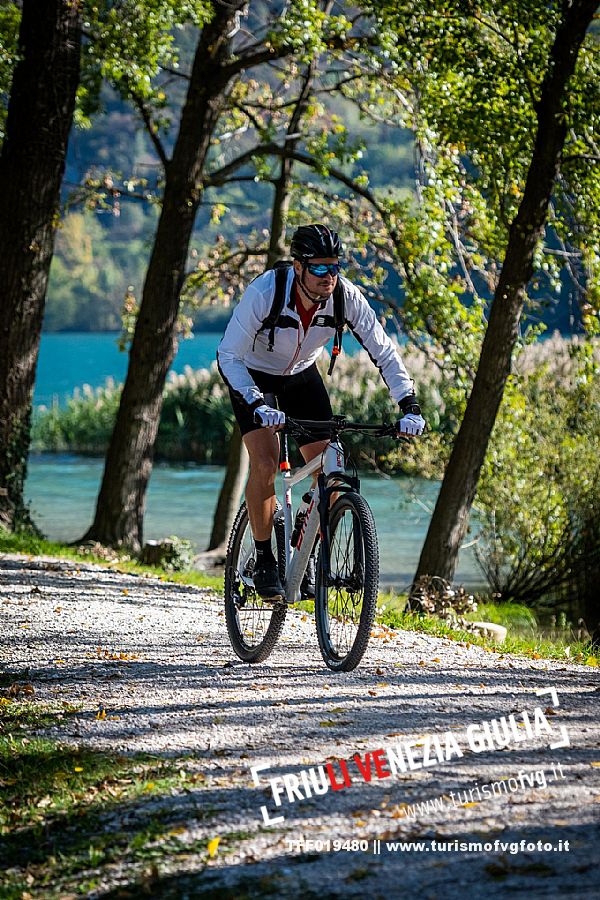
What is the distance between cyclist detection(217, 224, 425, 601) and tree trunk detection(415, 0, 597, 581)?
451cm

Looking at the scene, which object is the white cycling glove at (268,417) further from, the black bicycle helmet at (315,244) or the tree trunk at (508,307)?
the tree trunk at (508,307)

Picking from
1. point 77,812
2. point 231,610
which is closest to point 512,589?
point 231,610

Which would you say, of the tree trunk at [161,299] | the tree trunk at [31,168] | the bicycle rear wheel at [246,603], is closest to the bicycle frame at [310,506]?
the bicycle rear wheel at [246,603]

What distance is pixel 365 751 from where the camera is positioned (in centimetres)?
479

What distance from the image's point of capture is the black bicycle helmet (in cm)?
583

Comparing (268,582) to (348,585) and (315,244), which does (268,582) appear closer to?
(348,585)

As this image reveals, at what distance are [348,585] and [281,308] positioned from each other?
1385mm

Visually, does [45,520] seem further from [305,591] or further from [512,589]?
[305,591]

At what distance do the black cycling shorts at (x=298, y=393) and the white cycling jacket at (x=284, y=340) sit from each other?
0.14 feet

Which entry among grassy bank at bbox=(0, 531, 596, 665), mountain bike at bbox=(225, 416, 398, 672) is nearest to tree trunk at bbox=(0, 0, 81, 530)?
grassy bank at bbox=(0, 531, 596, 665)

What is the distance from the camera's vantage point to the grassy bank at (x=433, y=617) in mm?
8258

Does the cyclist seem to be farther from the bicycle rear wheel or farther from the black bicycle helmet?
the bicycle rear wheel

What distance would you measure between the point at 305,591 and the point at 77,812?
2218mm

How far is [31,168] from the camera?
1186cm
